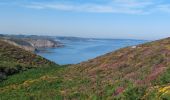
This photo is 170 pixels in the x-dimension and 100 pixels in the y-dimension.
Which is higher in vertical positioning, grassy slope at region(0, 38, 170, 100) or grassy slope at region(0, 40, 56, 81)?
grassy slope at region(0, 38, 170, 100)

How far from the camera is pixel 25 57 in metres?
85.4

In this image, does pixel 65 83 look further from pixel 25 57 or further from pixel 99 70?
pixel 25 57

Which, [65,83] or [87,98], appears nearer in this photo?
[87,98]

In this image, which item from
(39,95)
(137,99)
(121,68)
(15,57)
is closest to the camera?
(137,99)

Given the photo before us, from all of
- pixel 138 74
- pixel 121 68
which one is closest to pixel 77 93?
pixel 138 74

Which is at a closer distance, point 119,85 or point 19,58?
point 119,85

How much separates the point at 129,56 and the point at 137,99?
23378 mm

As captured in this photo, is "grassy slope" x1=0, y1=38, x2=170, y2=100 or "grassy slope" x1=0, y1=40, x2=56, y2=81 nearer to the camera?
"grassy slope" x1=0, y1=38, x2=170, y2=100

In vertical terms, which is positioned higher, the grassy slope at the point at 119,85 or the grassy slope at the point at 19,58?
the grassy slope at the point at 119,85

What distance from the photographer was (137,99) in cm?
2189

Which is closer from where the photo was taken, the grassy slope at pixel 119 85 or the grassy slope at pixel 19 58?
the grassy slope at pixel 119 85

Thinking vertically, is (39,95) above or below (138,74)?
below

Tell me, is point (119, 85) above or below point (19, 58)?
above

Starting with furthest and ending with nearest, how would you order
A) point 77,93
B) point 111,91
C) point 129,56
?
point 129,56 < point 77,93 < point 111,91
